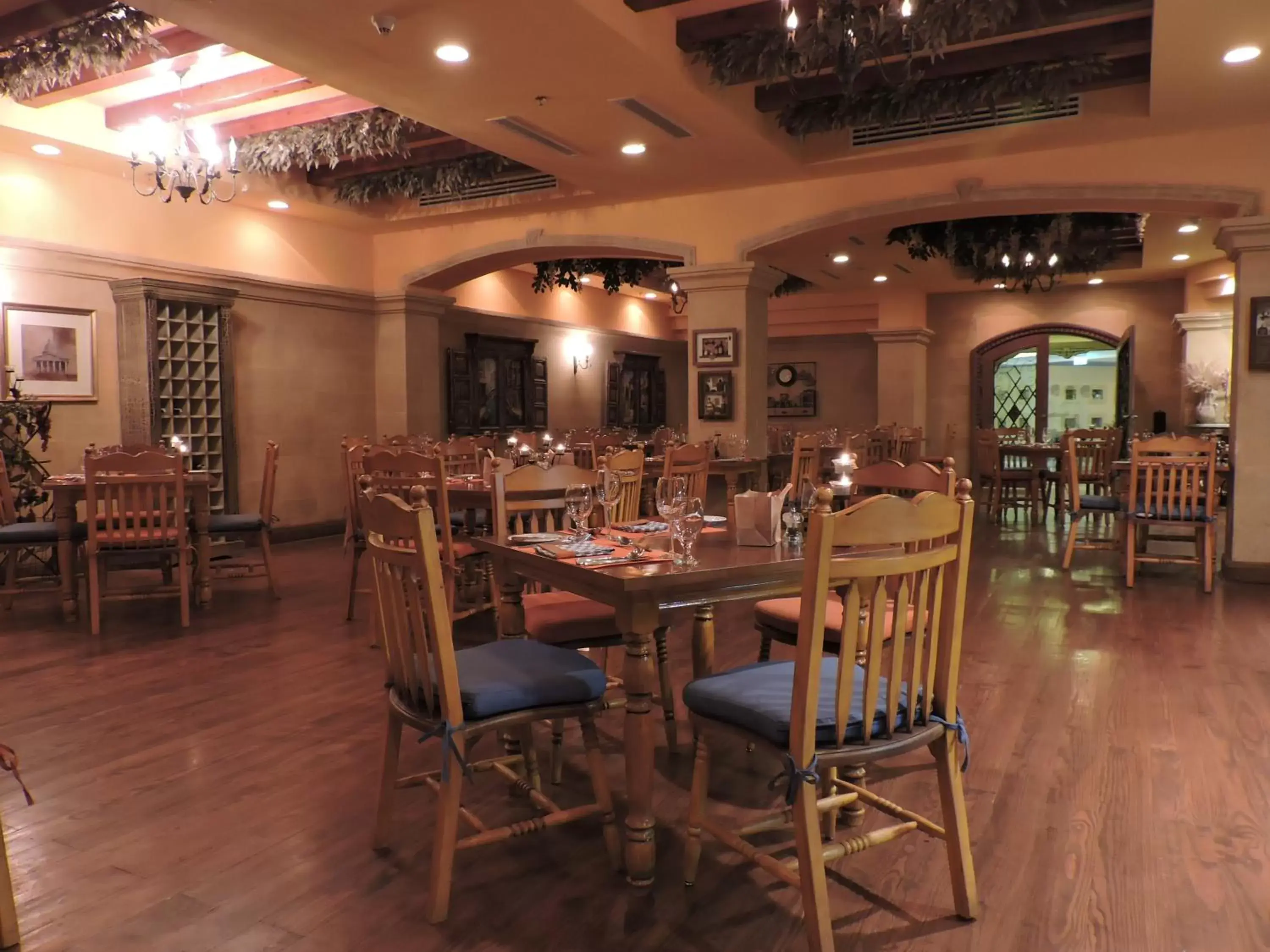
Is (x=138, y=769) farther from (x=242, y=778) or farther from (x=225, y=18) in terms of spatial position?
(x=225, y=18)

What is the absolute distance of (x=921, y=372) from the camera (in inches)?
519

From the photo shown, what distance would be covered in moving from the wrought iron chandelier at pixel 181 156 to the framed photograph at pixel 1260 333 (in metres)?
7.15

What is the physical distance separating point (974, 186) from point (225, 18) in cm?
527

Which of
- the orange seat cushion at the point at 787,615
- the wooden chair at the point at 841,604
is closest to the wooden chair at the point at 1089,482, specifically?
the wooden chair at the point at 841,604

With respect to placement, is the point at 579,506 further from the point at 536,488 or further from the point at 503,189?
the point at 503,189

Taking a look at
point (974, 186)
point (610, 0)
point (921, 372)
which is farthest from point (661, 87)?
point (921, 372)

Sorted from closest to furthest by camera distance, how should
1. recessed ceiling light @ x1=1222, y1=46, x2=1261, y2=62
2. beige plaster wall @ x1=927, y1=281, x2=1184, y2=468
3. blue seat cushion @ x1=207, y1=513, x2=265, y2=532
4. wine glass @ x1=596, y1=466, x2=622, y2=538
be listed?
wine glass @ x1=596, y1=466, x2=622, y2=538, recessed ceiling light @ x1=1222, y1=46, x2=1261, y2=62, blue seat cushion @ x1=207, y1=513, x2=265, y2=532, beige plaster wall @ x1=927, y1=281, x2=1184, y2=468

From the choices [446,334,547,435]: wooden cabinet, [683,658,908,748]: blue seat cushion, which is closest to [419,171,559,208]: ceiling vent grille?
[446,334,547,435]: wooden cabinet

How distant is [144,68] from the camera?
6.08m

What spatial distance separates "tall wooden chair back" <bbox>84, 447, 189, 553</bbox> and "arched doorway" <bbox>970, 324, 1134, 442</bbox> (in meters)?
10.5

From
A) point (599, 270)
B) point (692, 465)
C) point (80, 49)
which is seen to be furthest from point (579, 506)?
point (599, 270)

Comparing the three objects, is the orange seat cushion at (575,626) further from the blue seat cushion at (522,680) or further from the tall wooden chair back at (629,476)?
the tall wooden chair back at (629,476)

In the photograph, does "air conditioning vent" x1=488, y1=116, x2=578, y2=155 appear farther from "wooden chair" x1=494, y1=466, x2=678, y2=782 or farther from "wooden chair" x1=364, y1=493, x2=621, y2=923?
"wooden chair" x1=364, y1=493, x2=621, y2=923

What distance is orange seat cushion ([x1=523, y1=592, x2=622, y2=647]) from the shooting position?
2934 millimetres
